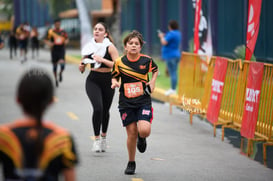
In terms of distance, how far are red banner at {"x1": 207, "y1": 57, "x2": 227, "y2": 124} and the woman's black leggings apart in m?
2.58

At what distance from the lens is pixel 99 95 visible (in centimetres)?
966

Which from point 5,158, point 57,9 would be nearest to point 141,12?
point 57,9

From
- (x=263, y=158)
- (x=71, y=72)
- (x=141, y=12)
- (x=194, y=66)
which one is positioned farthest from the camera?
(x=141, y=12)

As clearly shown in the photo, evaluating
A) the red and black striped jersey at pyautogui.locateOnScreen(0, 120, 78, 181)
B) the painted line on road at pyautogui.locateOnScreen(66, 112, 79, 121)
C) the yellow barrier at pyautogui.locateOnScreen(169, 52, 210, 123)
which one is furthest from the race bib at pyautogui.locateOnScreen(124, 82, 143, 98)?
the painted line on road at pyautogui.locateOnScreen(66, 112, 79, 121)

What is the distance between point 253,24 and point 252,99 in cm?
156

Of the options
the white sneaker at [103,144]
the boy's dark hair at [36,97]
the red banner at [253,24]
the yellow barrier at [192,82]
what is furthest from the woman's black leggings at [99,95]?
the boy's dark hair at [36,97]

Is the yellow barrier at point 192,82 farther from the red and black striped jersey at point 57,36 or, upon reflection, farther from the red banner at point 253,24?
the red and black striped jersey at point 57,36

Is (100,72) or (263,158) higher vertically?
(100,72)

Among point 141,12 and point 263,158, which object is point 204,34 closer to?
point 263,158

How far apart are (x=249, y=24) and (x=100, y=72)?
2769 millimetres

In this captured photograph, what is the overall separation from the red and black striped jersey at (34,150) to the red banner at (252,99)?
6155 millimetres

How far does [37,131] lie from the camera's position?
3.80m

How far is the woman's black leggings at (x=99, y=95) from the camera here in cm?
962

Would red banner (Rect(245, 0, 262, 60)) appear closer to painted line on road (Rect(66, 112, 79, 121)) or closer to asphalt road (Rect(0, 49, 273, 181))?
asphalt road (Rect(0, 49, 273, 181))
